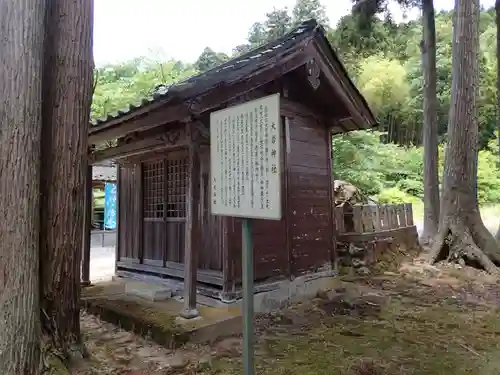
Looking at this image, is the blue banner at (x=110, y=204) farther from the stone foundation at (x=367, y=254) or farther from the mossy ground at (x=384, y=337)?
the mossy ground at (x=384, y=337)

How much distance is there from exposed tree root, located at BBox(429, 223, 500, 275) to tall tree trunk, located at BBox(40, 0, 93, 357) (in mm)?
8714

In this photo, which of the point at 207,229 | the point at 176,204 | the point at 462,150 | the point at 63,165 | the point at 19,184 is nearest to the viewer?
the point at 19,184

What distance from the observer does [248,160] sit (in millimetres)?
2951

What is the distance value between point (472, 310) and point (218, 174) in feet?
18.4

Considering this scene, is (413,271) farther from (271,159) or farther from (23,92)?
(23,92)

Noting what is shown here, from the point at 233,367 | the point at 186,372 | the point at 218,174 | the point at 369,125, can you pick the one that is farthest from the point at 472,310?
the point at 218,174

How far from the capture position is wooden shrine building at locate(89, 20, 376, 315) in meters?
5.35

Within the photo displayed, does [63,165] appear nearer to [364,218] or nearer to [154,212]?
[154,212]

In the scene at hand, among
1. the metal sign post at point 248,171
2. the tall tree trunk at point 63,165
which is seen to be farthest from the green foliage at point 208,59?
the metal sign post at point 248,171

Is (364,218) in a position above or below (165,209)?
below

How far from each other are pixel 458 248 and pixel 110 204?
12.5 meters

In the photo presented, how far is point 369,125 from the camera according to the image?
8.09 m

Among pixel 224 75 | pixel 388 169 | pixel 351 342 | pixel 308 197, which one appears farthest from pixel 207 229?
pixel 388 169

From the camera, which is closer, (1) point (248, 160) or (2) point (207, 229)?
(1) point (248, 160)
